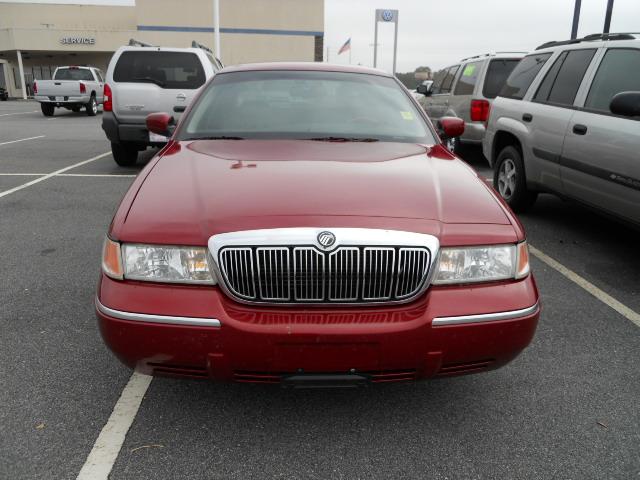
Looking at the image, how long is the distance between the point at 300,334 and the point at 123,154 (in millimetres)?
7948

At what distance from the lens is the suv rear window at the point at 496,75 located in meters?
9.18

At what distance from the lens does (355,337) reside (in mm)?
2041

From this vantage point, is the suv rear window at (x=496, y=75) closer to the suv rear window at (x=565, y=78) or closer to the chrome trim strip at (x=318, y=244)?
the suv rear window at (x=565, y=78)

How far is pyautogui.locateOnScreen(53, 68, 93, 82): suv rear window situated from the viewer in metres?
23.0

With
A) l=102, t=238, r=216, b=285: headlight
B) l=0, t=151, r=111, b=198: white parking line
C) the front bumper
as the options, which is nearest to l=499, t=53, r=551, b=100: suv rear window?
l=102, t=238, r=216, b=285: headlight

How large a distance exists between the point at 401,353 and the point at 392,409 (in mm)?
597

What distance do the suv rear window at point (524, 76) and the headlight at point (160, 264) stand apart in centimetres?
498

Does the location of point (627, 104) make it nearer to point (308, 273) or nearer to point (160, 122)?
point (308, 273)

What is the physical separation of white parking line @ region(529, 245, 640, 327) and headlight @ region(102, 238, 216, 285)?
284 cm

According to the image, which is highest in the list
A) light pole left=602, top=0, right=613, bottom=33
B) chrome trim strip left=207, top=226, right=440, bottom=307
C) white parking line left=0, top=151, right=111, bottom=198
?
light pole left=602, top=0, right=613, bottom=33

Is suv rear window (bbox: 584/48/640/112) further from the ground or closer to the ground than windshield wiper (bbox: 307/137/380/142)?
further from the ground

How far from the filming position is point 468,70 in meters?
10.0

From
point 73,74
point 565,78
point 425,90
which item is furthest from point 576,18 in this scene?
point 73,74

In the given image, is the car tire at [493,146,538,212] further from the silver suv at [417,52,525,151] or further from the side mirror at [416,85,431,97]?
the side mirror at [416,85,431,97]
